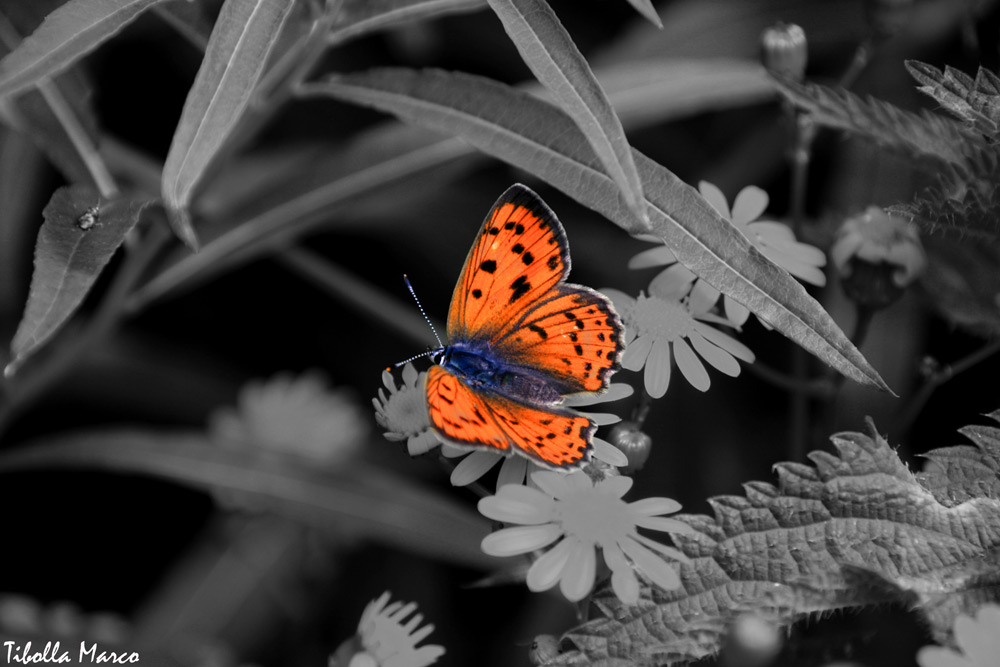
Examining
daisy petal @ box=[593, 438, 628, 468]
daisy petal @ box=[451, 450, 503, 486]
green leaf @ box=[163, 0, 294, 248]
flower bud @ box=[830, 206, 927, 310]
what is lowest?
daisy petal @ box=[593, 438, 628, 468]

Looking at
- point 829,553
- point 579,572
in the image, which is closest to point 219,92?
point 579,572

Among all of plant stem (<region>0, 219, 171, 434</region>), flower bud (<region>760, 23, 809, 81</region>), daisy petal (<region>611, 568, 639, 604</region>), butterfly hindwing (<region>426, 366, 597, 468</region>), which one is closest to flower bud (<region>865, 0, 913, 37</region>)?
flower bud (<region>760, 23, 809, 81</region>)

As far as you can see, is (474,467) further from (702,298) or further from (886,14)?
(886,14)

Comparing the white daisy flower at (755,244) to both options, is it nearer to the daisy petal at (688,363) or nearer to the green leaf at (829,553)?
the daisy petal at (688,363)

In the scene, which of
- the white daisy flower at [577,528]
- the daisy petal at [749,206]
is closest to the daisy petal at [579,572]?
the white daisy flower at [577,528]

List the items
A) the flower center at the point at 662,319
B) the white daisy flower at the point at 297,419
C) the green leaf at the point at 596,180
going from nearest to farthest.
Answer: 1. the green leaf at the point at 596,180
2. the flower center at the point at 662,319
3. the white daisy flower at the point at 297,419

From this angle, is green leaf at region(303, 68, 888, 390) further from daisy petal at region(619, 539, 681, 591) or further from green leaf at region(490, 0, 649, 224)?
daisy petal at region(619, 539, 681, 591)

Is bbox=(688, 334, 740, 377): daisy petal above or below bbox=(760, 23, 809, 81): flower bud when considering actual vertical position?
below
